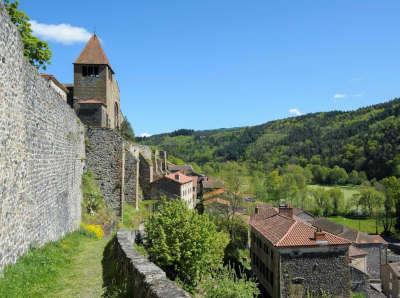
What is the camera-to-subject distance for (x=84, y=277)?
30.9ft

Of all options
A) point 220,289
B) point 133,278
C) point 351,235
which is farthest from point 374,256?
point 133,278

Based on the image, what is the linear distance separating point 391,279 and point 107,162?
40.4 meters

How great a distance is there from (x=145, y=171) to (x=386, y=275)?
35.9 meters

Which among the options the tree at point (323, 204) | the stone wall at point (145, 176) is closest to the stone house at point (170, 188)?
the stone wall at point (145, 176)

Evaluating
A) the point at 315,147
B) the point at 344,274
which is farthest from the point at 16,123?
the point at 315,147

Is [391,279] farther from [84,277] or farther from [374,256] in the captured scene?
[84,277]

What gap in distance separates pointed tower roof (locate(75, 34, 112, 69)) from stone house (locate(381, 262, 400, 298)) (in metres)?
39.5

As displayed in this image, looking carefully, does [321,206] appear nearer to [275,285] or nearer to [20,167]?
[275,285]

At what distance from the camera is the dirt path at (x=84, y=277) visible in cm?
819

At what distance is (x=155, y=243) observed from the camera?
45.0 ft

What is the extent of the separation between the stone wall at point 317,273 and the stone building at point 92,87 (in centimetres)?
1660

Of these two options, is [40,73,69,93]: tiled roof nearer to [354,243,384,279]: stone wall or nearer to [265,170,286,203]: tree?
[354,243,384,279]: stone wall

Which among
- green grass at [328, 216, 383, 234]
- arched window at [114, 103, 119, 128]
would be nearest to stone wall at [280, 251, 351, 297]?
arched window at [114, 103, 119, 128]

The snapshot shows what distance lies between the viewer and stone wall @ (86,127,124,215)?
72.6 feet
